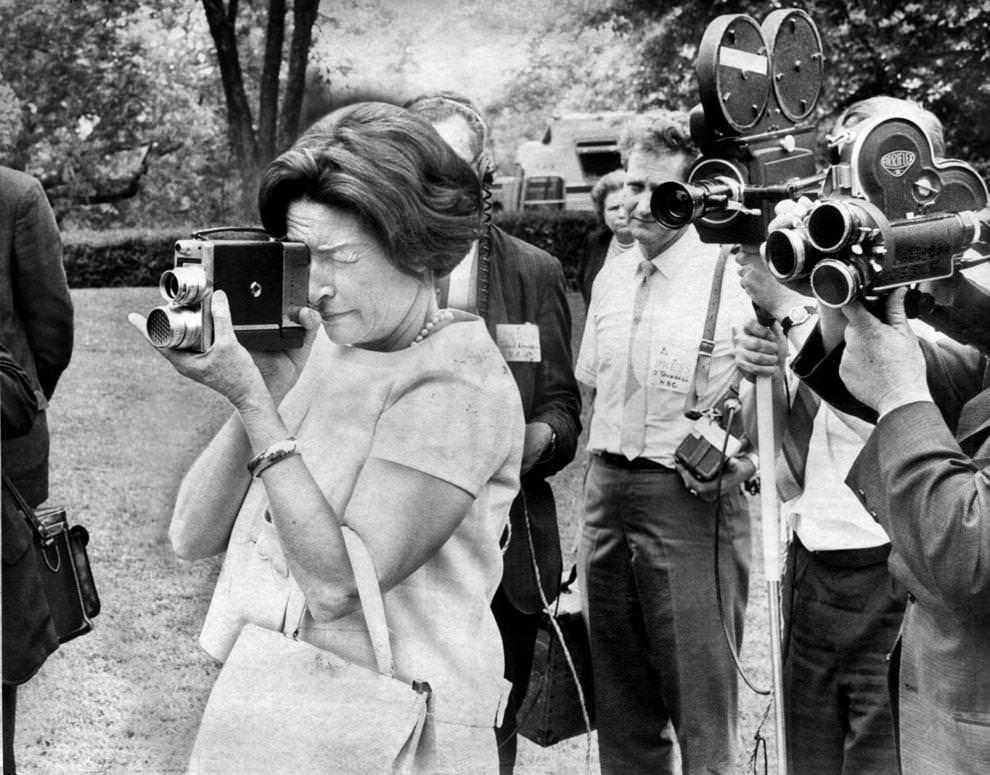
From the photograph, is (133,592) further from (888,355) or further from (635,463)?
(888,355)

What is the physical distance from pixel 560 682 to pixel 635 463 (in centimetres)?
65

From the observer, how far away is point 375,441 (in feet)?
6.52

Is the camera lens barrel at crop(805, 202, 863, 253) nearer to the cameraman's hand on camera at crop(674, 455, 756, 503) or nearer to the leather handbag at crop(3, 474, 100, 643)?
the cameraman's hand on camera at crop(674, 455, 756, 503)

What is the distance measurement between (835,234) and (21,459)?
288cm

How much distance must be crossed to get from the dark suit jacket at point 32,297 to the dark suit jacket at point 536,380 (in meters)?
1.45

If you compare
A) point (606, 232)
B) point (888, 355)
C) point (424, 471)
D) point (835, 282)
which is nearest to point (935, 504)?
point (888, 355)

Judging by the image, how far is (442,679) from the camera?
1.96 m

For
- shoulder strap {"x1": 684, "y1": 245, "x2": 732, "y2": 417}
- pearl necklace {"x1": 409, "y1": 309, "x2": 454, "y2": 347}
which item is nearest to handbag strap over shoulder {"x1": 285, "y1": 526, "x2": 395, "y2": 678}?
pearl necklace {"x1": 409, "y1": 309, "x2": 454, "y2": 347}

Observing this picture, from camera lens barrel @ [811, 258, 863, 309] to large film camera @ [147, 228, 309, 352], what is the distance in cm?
73

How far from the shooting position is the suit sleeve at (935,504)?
5.92 ft

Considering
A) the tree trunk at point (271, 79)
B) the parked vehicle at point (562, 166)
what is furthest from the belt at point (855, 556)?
the parked vehicle at point (562, 166)

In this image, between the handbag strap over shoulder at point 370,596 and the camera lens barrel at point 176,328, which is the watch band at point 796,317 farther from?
the camera lens barrel at point 176,328

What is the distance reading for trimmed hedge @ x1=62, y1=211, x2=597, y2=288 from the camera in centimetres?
1484

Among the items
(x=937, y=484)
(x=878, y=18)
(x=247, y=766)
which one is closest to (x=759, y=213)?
(x=937, y=484)
